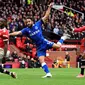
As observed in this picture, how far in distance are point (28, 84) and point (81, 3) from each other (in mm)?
27903

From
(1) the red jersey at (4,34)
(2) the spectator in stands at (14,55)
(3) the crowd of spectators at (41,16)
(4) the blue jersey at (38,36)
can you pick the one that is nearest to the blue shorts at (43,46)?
(4) the blue jersey at (38,36)

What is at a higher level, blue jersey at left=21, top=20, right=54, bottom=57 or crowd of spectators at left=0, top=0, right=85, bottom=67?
crowd of spectators at left=0, top=0, right=85, bottom=67

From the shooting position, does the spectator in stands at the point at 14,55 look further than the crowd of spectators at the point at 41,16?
No

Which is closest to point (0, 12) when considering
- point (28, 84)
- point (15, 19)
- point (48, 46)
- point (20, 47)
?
point (15, 19)

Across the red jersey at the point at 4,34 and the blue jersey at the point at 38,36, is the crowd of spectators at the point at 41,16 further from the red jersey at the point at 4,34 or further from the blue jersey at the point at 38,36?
the red jersey at the point at 4,34

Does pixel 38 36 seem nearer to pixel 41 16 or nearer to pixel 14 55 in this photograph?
pixel 14 55

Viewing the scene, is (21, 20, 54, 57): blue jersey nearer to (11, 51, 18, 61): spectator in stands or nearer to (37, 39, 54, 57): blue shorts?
(37, 39, 54, 57): blue shorts

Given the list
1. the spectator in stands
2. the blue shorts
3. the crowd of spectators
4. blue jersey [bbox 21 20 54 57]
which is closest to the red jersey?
blue jersey [bbox 21 20 54 57]

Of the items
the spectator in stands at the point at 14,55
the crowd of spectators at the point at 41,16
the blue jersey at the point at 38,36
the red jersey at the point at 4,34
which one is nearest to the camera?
the red jersey at the point at 4,34

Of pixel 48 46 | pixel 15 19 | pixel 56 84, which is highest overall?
pixel 15 19

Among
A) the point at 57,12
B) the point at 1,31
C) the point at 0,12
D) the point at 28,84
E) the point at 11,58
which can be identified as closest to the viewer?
the point at 28,84

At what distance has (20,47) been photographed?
1230 inches

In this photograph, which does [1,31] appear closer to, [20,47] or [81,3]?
[20,47]

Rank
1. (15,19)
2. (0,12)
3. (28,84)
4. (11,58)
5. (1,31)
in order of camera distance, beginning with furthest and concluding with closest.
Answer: (0,12) < (15,19) < (11,58) < (1,31) < (28,84)
